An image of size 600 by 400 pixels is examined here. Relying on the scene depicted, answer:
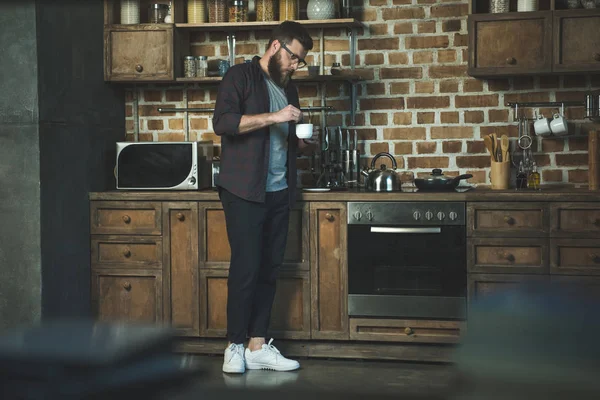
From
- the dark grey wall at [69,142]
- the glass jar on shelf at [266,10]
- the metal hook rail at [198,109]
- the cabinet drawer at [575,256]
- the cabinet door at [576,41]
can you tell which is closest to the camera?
the cabinet drawer at [575,256]

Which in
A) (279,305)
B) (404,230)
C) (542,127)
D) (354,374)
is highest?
(542,127)

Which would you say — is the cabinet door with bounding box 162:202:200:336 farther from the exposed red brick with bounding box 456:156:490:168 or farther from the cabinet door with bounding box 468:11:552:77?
the cabinet door with bounding box 468:11:552:77

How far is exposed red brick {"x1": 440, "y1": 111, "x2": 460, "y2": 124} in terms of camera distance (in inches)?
184

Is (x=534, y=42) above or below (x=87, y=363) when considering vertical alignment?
above

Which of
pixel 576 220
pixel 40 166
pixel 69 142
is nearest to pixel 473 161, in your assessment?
pixel 576 220

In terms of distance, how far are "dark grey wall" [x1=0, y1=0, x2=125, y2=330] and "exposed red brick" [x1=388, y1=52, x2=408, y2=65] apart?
1.65 metres

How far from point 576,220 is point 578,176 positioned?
2.06ft

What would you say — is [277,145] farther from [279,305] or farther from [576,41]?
[576,41]

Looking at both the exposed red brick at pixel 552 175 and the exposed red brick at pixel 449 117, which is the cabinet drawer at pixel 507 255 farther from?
the exposed red brick at pixel 449 117

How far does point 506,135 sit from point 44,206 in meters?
2.48

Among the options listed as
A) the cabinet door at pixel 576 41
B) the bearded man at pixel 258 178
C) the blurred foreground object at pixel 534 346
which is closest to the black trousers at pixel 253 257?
the bearded man at pixel 258 178

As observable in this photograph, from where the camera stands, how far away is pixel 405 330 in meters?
4.18

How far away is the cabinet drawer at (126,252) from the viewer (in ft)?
14.5

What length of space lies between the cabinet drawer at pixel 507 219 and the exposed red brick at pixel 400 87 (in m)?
0.92
